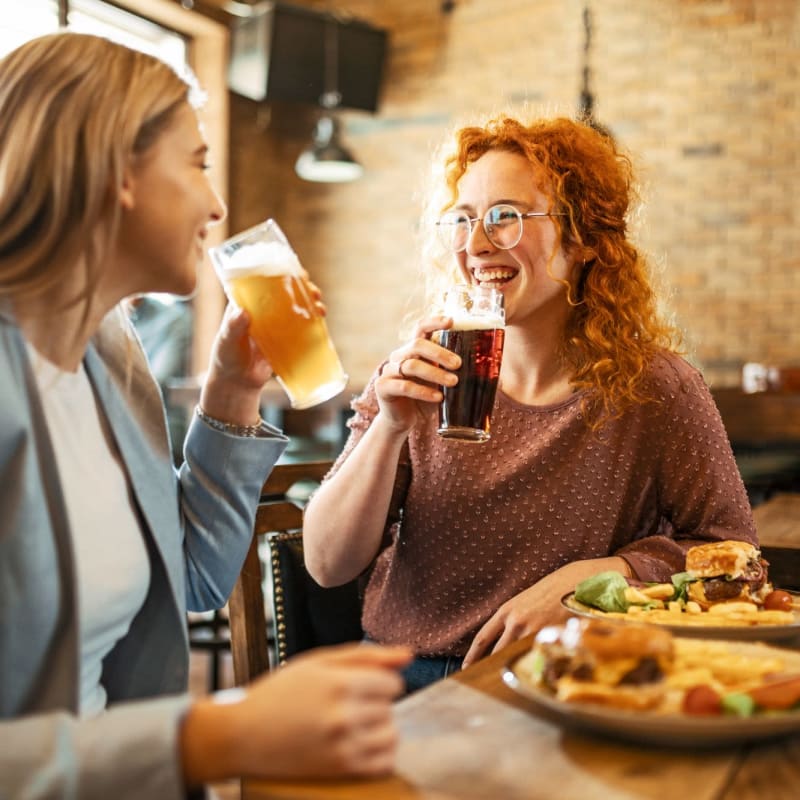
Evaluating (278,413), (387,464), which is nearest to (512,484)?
(387,464)

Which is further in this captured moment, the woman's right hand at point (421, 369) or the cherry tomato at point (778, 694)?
the woman's right hand at point (421, 369)

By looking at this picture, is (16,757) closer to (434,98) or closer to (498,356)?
(498,356)

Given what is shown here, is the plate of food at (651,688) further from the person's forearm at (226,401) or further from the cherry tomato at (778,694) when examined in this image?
the person's forearm at (226,401)

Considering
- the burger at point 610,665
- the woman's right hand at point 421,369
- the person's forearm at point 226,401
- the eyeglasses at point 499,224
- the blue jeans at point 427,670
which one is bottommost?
the blue jeans at point 427,670

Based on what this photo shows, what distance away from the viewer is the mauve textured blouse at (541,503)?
5.24 feet

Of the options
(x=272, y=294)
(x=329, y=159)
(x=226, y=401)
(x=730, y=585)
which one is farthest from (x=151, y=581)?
(x=329, y=159)

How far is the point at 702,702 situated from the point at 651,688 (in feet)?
0.14

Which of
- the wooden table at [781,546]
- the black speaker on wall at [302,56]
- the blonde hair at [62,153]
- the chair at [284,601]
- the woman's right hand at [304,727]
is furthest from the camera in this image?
the black speaker on wall at [302,56]

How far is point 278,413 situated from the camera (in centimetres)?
464

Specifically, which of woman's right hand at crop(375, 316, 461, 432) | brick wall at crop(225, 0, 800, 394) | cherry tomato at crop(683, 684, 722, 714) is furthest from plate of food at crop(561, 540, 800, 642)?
brick wall at crop(225, 0, 800, 394)

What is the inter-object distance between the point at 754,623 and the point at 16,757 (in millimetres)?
793

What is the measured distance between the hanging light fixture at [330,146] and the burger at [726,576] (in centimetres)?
514

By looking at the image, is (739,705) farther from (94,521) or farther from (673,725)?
(94,521)

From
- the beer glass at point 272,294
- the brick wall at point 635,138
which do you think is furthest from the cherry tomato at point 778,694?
the brick wall at point 635,138
